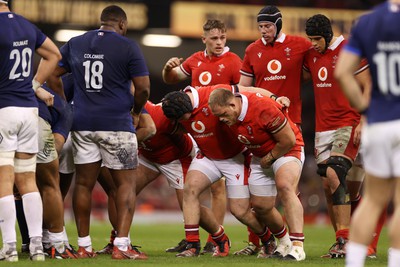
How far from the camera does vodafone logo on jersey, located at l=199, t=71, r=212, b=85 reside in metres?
11.0

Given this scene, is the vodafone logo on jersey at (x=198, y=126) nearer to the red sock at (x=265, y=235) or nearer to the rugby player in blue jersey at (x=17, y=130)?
the red sock at (x=265, y=235)

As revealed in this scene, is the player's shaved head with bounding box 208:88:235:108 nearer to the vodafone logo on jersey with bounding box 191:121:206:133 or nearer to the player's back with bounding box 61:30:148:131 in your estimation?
the vodafone logo on jersey with bounding box 191:121:206:133

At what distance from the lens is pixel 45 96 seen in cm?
884

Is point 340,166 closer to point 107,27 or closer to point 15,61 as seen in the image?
point 107,27

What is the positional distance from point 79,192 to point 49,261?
96 cm

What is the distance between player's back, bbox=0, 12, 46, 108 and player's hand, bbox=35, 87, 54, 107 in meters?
0.38

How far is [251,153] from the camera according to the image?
9.73m

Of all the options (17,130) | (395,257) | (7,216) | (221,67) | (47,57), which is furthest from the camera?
(221,67)

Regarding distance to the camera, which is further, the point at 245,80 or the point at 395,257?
the point at 245,80

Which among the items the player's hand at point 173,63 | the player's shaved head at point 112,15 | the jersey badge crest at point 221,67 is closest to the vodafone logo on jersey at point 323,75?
the jersey badge crest at point 221,67

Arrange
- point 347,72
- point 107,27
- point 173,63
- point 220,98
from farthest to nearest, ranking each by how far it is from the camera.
A: point 173,63 < point 107,27 < point 220,98 < point 347,72

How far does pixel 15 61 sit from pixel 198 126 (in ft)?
6.66

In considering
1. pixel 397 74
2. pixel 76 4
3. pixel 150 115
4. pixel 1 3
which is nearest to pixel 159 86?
pixel 76 4

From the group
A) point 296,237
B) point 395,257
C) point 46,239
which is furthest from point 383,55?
point 46,239
